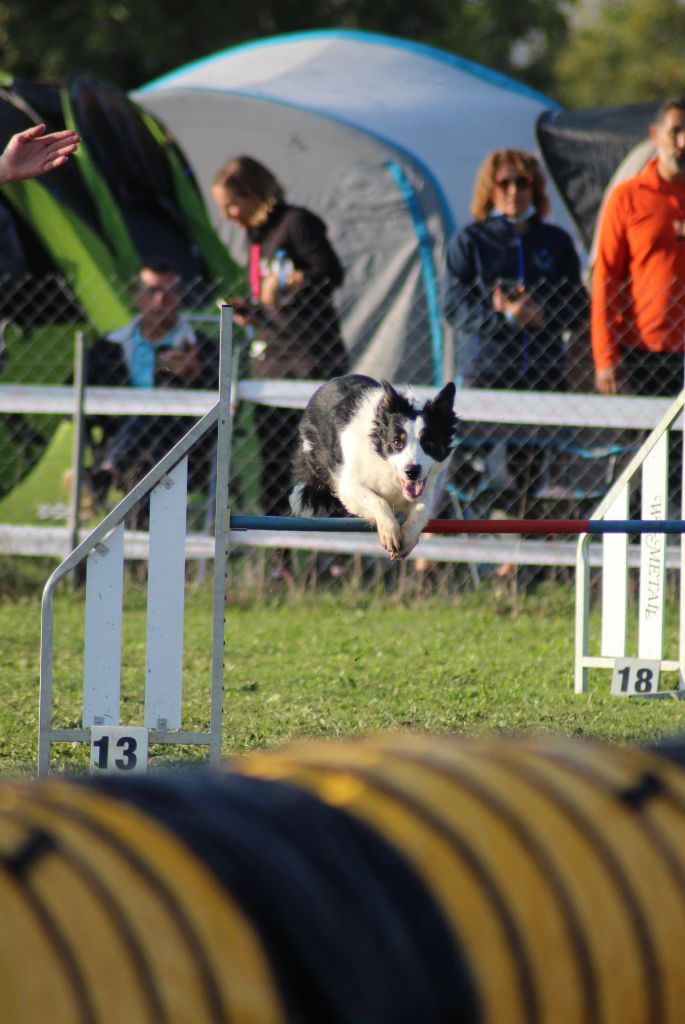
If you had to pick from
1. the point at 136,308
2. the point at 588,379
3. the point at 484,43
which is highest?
the point at 484,43

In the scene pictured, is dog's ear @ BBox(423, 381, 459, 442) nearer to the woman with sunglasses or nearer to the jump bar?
the jump bar

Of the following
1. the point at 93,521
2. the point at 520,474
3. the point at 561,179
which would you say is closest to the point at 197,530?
the point at 93,521

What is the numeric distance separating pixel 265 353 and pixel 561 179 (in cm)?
272

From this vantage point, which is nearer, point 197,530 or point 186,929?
point 186,929

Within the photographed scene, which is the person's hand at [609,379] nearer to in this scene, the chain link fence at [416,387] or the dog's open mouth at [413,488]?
the chain link fence at [416,387]

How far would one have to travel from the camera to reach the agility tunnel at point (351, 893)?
6.07 feet

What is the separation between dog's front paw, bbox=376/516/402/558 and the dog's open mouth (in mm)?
163

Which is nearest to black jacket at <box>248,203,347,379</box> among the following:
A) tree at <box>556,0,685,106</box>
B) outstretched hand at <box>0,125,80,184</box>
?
outstretched hand at <box>0,125,80,184</box>

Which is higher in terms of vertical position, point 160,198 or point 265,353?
point 160,198

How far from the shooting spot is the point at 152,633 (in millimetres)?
4516

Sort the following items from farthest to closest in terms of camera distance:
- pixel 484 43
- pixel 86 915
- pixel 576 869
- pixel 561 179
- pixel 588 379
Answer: pixel 484 43
pixel 561 179
pixel 588 379
pixel 576 869
pixel 86 915

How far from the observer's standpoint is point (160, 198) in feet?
32.0

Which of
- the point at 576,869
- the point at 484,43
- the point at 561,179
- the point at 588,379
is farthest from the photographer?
the point at 484,43

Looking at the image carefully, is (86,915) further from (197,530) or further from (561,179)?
(561,179)
